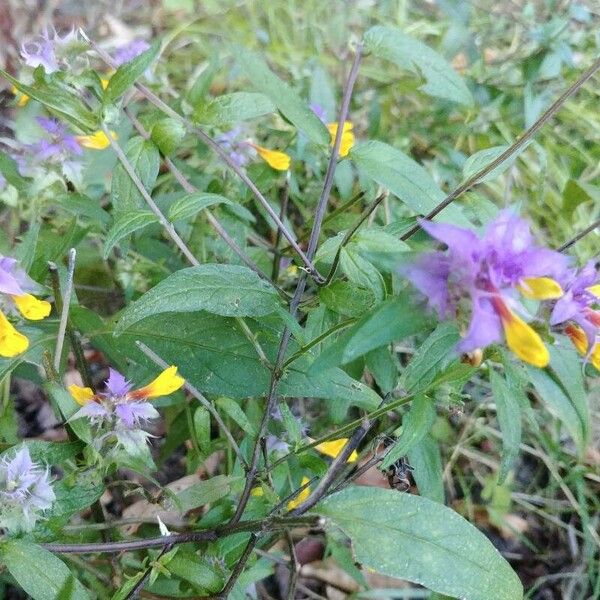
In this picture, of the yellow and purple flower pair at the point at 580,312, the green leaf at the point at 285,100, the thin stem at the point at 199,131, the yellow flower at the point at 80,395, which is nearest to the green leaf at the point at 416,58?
the green leaf at the point at 285,100

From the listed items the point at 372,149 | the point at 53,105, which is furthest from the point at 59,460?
the point at 372,149

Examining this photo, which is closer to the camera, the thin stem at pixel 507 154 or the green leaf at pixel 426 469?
the thin stem at pixel 507 154

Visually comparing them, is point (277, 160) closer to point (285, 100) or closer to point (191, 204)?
point (285, 100)

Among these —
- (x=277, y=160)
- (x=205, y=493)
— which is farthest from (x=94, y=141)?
(x=205, y=493)

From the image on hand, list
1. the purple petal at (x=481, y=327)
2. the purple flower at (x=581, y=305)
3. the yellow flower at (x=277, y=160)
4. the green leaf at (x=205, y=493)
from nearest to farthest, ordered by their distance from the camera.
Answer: the purple petal at (x=481, y=327) → the purple flower at (x=581, y=305) → the green leaf at (x=205, y=493) → the yellow flower at (x=277, y=160)

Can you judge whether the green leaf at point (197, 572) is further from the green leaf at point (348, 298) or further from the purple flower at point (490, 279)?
the purple flower at point (490, 279)
